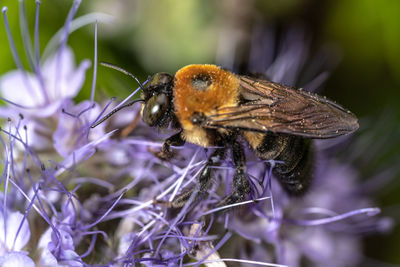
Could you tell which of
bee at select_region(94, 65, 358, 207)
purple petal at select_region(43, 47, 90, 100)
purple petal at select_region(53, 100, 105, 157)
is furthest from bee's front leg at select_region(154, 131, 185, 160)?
purple petal at select_region(43, 47, 90, 100)

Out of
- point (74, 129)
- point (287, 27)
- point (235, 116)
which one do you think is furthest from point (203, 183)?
point (287, 27)

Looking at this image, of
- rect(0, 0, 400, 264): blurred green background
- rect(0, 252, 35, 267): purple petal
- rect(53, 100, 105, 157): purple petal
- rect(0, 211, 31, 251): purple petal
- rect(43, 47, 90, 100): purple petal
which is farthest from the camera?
rect(0, 0, 400, 264): blurred green background

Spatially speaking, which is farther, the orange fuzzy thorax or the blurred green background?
the blurred green background

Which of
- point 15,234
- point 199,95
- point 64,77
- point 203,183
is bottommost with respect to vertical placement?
point 15,234

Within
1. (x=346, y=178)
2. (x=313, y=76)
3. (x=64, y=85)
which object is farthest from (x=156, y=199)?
(x=313, y=76)

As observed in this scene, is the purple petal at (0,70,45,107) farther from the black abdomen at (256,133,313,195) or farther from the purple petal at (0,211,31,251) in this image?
the black abdomen at (256,133,313,195)

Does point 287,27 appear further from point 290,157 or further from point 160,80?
point 160,80
